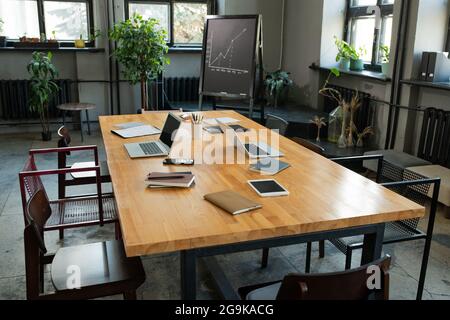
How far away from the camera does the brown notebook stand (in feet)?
5.76

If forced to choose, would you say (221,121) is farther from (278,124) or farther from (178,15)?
(178,15)

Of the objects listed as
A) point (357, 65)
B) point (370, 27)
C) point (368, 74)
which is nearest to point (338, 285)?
point (368, 74)

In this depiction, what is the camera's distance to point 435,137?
13.5 ft

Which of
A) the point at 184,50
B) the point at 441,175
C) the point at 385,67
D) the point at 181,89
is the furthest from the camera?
the point at 181,89

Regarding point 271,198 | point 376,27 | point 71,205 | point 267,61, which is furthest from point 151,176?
point 267,61

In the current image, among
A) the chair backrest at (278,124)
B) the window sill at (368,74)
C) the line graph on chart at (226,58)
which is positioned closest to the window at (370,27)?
the window sill at (368,74)

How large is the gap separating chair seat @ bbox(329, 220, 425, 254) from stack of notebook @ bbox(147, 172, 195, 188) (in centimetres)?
81

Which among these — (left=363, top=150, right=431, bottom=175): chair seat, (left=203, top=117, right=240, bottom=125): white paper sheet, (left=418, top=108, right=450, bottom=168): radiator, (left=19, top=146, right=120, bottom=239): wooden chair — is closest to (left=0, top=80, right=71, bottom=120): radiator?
(left=203, top=117, right=240, bottom=125): white paper sheet

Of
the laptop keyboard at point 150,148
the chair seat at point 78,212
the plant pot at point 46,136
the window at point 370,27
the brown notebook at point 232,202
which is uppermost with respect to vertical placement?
the window at point 370,27

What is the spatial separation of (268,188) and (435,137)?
281 cm

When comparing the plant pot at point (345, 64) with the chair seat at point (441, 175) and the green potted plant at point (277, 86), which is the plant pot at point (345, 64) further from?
the chair seat at point (441, 175)

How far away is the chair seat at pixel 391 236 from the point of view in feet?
7.47

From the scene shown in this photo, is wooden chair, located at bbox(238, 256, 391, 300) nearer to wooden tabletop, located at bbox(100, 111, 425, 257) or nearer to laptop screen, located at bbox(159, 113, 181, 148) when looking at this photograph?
wooden tabletop, located at bbox(100, 111, 425, 257)
